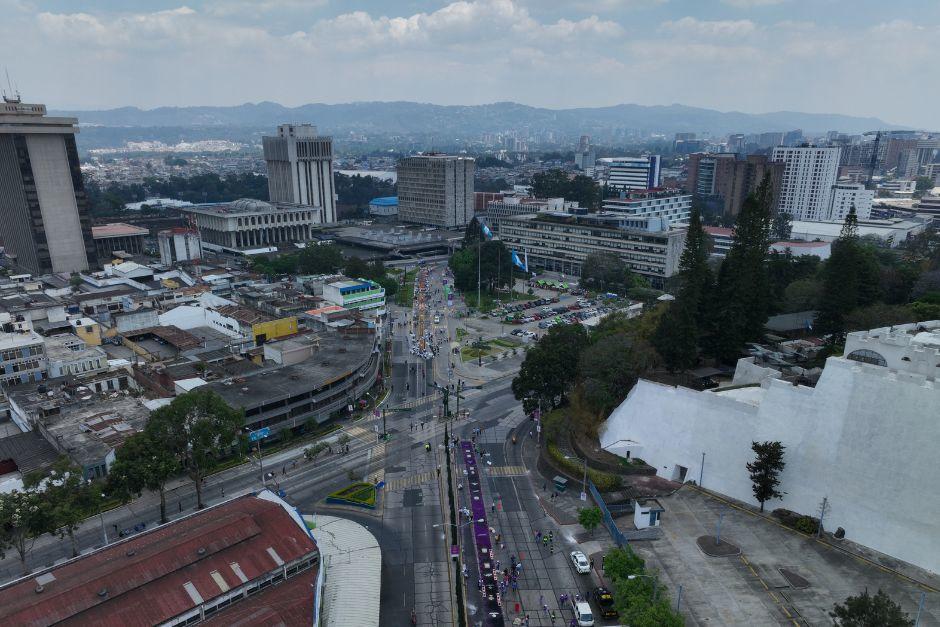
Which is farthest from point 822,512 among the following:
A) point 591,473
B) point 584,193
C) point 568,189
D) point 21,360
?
point 568,189

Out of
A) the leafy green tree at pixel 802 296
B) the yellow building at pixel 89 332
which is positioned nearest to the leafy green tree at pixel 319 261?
the yellow building at pixel 89 332

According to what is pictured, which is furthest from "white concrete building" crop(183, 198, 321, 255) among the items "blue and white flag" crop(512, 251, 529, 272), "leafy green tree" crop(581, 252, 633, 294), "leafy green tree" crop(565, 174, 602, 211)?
"leafy green tree" crop(565, 174, 602, 211)

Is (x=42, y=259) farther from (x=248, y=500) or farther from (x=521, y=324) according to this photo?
(x=248, y=500)

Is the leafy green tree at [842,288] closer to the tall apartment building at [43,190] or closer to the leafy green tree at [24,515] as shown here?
the leafy green tree at [24,515]

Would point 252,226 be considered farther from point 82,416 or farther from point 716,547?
point 716,547

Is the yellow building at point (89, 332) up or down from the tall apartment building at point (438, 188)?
down

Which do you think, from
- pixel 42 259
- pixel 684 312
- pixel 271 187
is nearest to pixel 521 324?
pixel 684 312
